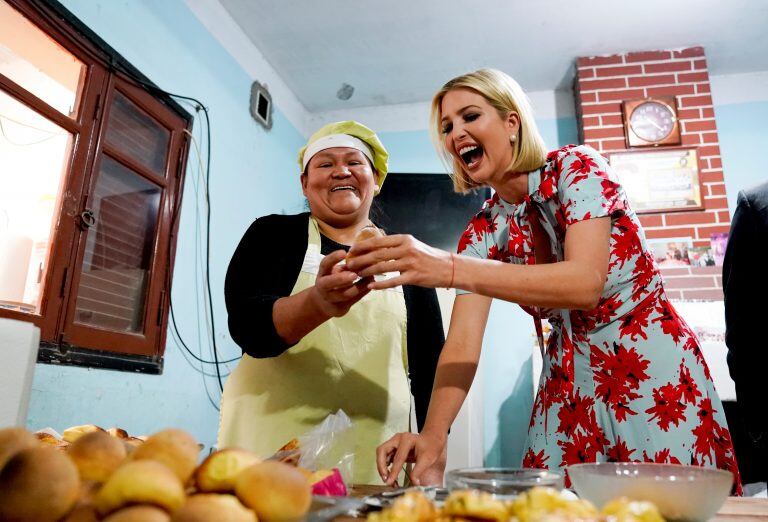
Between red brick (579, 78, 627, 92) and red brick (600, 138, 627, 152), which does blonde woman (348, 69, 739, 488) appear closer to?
red brick (600, 138, 627, 152)

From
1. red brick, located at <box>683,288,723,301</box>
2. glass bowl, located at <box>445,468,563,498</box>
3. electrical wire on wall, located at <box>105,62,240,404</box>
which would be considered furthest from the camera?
red brick, located at <box>683,288,723,301</box>

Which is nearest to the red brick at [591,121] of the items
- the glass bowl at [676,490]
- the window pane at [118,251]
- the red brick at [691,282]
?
→ the red brick at [691,282]

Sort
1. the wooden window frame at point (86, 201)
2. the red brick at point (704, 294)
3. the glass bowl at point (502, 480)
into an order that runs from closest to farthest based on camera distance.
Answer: the glass bowl at point (502, 480)
the wooden window frame at point (86, 201)
the red brick at point (704, 294)

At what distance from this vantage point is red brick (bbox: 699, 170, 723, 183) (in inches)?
125

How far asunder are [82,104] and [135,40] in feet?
1.52

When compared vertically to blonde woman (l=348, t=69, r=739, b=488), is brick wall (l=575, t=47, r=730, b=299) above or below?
above

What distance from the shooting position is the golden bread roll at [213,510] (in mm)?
293

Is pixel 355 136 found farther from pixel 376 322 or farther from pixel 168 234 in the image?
pixel 168 234

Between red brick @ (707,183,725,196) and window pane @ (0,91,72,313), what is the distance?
3.33 metres

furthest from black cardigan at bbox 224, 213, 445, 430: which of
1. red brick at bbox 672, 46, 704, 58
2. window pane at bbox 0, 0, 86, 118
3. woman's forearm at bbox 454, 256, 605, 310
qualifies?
red brick at bbox 672, 46, 704, 58

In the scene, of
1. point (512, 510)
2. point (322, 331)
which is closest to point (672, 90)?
point (322, 331)

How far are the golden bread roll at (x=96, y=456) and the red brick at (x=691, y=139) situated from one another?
3.64 meters

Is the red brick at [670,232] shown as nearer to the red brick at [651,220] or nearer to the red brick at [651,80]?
the red brick at [651,220]

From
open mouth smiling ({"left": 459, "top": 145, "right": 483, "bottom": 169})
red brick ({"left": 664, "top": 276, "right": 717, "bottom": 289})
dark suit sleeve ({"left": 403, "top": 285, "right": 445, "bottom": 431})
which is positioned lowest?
dark suit sleeve ({"left": 403, "top": 285, "right": 445, "bottom": 431})
